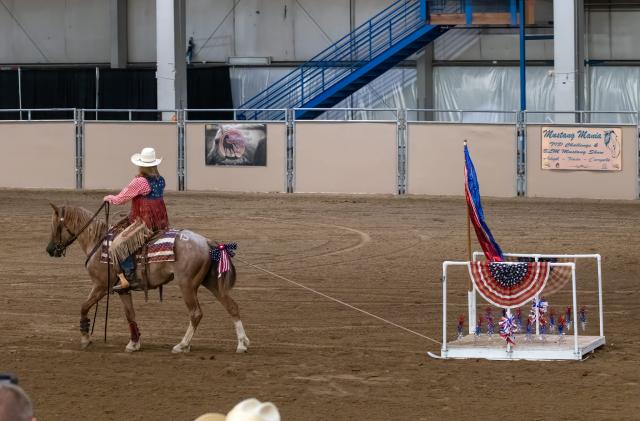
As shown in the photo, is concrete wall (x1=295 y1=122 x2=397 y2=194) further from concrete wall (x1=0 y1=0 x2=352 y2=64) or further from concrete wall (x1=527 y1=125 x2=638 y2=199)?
concrete wall (x1=0 y1=0 x2=352 y2=64)

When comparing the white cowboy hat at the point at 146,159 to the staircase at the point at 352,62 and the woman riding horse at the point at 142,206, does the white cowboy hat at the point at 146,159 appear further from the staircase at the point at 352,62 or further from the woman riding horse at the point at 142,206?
the staircase at the point at 352,62

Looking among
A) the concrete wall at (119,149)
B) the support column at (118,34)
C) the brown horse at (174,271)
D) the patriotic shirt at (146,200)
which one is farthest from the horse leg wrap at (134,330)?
the support column at (118,34)

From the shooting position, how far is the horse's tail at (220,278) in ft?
41.6

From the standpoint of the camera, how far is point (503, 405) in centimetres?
1041

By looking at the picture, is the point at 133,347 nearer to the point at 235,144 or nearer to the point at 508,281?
the point at 508,281

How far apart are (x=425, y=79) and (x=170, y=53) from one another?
819 centimetres

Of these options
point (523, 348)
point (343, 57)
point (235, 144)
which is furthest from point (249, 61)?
point (523, 348)

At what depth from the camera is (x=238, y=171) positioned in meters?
31.2

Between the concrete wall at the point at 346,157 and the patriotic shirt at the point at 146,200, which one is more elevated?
→ the concrete wall at the point at 346,157

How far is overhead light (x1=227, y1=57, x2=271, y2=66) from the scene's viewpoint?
131ft

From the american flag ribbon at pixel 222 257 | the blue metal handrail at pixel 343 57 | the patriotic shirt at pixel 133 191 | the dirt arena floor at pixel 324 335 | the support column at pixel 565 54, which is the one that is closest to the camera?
the dirt arena floor at pixel 324 335

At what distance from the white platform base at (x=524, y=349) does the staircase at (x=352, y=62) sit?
24.1m

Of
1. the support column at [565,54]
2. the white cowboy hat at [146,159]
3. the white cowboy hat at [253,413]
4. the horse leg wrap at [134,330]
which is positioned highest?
the support column at [565,54]

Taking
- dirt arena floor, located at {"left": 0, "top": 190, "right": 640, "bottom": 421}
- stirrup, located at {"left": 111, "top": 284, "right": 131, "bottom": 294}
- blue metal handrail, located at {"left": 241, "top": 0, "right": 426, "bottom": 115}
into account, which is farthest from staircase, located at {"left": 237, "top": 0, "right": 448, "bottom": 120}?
stirrup, located at {"left": 111, "top": 284, "right": 131, "bottom": 294}
